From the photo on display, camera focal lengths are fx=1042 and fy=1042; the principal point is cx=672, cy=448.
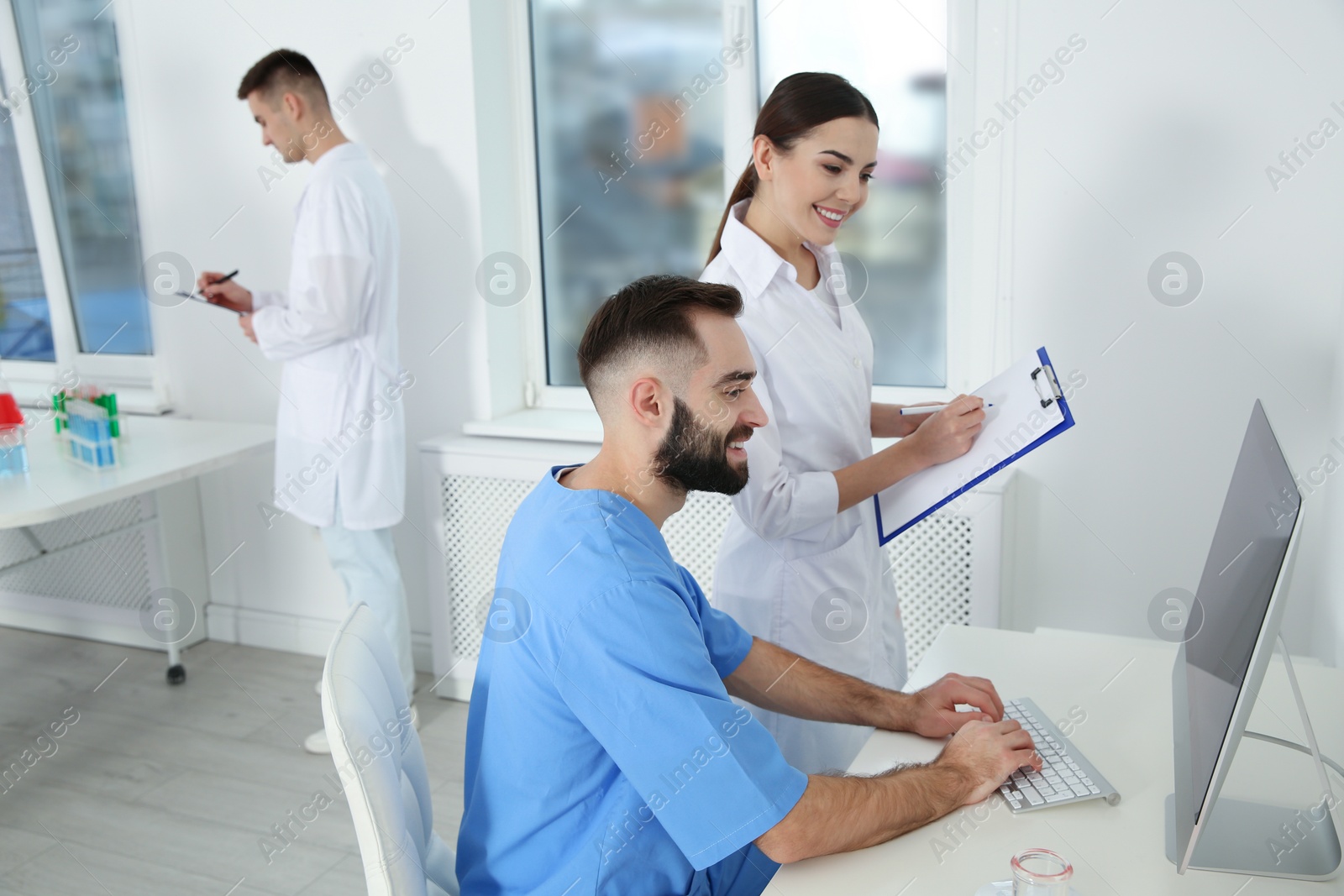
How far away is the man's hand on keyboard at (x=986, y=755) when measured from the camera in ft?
3.65

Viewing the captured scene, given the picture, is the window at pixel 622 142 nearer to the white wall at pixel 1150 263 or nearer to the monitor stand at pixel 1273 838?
the white wall at pixel 1150 263

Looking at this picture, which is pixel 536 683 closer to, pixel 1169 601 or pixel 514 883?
pixel 514 883

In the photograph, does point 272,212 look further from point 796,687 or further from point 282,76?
point 796,687

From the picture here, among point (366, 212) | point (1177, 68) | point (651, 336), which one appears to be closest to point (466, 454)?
point (366, 212)

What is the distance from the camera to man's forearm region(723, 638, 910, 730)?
134 centimetres

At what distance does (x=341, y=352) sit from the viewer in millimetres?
2627

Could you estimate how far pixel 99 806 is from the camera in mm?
2496

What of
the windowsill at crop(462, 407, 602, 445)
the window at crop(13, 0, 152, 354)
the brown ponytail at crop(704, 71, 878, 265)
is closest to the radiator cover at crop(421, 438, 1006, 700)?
the windowsill at crop(462, 407, 602, 445)

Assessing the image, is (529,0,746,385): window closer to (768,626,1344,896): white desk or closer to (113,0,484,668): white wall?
(113,0,484,668): white wall

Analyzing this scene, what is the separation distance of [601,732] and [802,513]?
0.55 meters

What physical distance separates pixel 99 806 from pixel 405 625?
0.82m

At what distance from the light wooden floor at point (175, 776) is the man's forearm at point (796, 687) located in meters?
1.25

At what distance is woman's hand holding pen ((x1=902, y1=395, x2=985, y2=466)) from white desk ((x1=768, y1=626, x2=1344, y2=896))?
295mm

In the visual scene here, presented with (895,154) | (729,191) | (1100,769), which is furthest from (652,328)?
(729,191)
